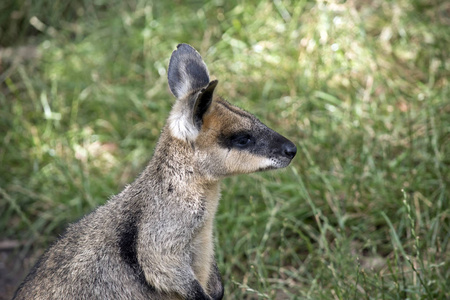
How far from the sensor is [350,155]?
16.3 ft

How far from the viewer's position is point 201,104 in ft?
10.8

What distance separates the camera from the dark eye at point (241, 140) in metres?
3.43

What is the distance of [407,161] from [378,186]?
33 cm

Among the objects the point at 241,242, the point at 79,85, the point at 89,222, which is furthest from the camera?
the point at 79,85

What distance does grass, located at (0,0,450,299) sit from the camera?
13.9 feet

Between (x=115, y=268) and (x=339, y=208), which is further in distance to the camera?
(x=339, y=208)

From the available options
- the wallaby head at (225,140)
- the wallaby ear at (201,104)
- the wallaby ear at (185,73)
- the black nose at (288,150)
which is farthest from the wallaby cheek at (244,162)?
the wallaby ear at (185,73)

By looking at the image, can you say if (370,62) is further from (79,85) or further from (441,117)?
(79,85)

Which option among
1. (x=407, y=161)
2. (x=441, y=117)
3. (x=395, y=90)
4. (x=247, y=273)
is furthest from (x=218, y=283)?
(x=395, y=90)

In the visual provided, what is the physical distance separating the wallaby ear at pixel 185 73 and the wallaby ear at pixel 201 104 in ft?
0.86

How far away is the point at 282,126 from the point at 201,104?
2274mm

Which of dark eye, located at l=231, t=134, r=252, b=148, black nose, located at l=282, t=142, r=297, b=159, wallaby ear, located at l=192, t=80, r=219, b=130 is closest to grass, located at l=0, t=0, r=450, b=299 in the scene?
black nose, located at l=282, t=142, r=297, b=159

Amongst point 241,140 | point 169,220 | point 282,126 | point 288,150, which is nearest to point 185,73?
point 241,140

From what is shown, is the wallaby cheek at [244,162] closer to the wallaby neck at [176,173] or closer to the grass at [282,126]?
the wallaby neck at [176,173]
